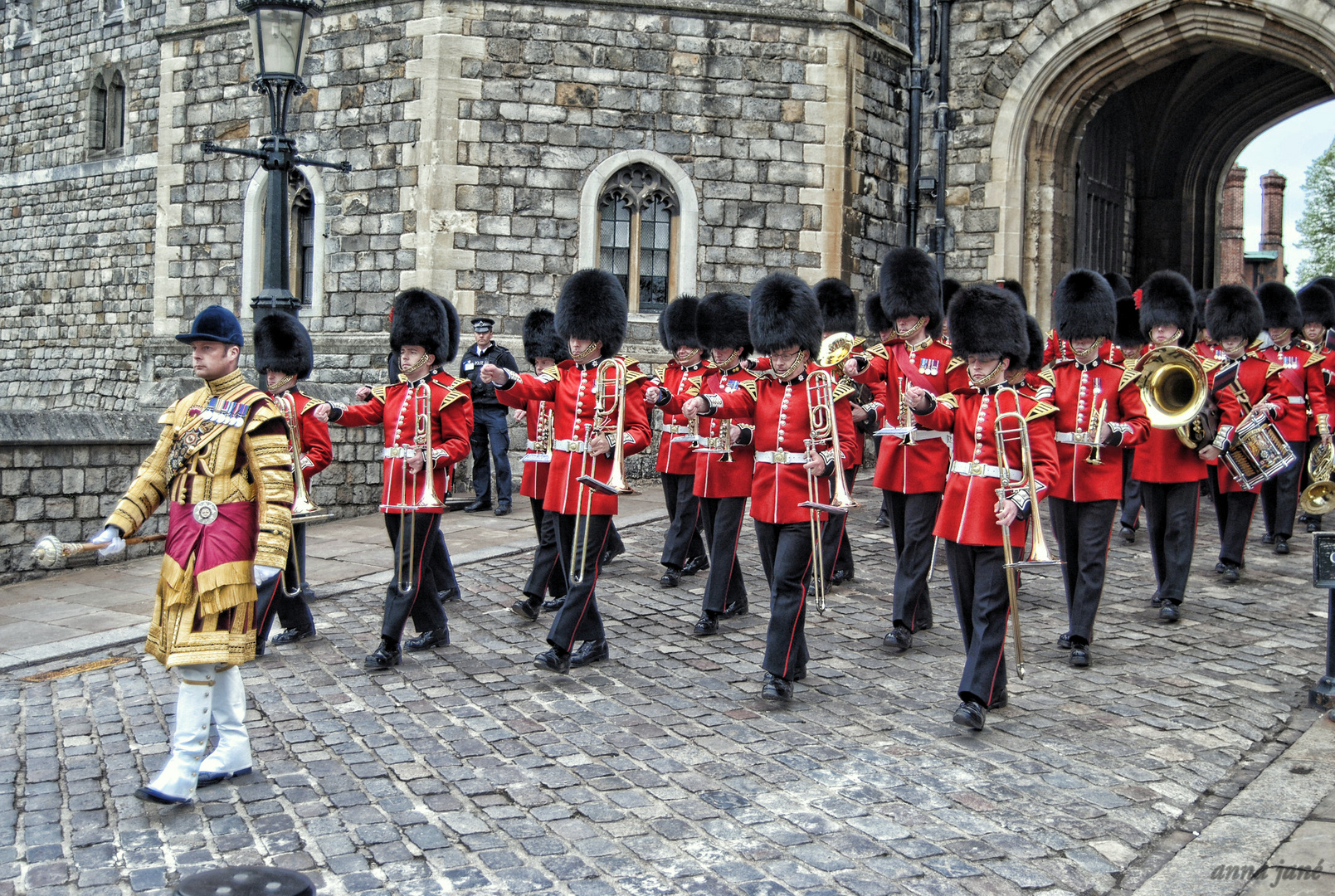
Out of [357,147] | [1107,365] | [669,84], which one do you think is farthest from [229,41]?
[1107,365]

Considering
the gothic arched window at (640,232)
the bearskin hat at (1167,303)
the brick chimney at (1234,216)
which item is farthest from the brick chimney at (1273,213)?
the bearskin hat at (1167,303)

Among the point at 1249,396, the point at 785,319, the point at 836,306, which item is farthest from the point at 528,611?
the point at 1249,396

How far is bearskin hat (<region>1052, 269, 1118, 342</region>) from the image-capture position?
6441mm

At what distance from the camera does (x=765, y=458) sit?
569 centimetres

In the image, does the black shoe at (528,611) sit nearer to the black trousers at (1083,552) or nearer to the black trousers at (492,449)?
the black trousers at (1083,552)

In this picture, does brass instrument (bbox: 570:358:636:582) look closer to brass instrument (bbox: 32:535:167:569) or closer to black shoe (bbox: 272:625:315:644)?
black shoe (bbox: 272:625:315:644)

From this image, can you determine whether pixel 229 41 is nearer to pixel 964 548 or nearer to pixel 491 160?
pixel 491 160

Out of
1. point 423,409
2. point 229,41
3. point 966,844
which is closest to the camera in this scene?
point 966,844

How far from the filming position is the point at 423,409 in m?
6.19

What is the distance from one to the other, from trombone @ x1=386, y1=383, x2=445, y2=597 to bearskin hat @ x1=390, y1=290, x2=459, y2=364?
0.23 metres

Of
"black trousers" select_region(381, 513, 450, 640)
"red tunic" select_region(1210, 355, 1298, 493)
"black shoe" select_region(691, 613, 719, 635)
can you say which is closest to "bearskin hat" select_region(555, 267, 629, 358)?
"black trousers" select_region(381, 513, 450, 640)

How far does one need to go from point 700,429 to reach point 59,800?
12.6 feet

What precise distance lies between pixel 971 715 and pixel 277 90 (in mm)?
5715

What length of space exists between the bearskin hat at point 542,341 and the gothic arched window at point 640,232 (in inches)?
163
